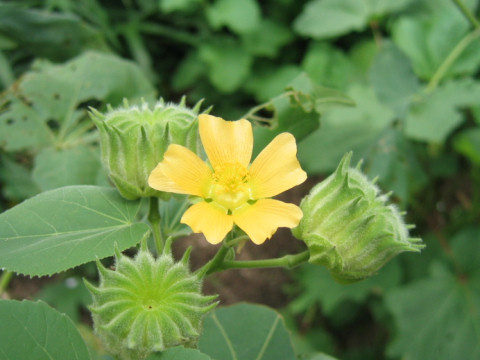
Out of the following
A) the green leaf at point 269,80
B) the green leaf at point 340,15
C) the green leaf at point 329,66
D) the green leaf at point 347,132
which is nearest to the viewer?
the green leaf at point 347,132

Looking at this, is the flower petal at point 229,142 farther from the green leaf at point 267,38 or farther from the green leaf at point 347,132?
the green leaf at point 267,38

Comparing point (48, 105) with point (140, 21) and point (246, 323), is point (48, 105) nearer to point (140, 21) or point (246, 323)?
point (246, 323)

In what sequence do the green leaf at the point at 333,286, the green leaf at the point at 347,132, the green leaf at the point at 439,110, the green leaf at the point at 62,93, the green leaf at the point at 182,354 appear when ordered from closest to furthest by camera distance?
the green leaf at the point at 182,354, the green leaf at the point at 62,93, the green leaf at the point at 439,110, the green leaf at the point at 347,132, the green leaf at the point at 333,286

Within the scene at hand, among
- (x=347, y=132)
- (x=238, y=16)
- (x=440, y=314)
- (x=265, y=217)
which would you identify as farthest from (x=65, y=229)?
(x=238, y=16)

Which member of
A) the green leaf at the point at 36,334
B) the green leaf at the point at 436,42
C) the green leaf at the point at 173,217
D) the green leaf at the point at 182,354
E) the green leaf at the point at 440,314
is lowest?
the green leaf at the point at 440,314

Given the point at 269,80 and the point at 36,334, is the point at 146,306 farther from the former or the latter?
the point at 269,80

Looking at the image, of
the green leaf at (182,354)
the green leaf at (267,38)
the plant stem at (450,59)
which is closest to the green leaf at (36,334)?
the green leaf at (182,354)
